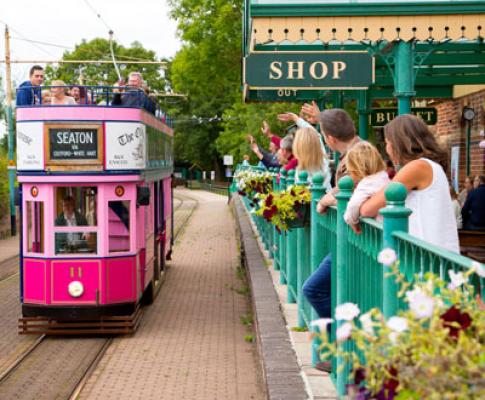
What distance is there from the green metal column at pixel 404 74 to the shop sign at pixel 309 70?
877mm

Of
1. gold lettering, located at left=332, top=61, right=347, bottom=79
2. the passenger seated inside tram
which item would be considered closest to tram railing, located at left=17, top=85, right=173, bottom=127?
the passenger seated inside tram

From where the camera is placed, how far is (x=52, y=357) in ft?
33.5

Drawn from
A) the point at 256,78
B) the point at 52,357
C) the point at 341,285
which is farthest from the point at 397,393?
the point at 52,357

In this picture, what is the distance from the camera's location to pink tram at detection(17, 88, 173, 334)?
11000 mm

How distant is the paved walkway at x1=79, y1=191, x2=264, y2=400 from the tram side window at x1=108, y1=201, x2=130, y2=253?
1.14 m

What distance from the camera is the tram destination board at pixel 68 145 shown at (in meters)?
11.0

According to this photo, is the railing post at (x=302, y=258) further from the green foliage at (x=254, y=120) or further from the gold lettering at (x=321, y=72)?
the green foliage at (x=254, y=120)

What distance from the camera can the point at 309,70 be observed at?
9234 millimetres

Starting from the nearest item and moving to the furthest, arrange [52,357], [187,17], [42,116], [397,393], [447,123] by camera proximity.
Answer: [397,393] < [52,357] < [42,116] < [447,123] < [187,17]

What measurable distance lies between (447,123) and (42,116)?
10.4 metres

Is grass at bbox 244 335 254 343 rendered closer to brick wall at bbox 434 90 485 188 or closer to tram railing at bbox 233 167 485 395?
tram railing at bbox 233 167 485 395

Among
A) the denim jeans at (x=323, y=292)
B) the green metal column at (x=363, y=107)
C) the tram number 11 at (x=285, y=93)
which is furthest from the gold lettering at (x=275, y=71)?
the green metal column at (x=363, y=107)

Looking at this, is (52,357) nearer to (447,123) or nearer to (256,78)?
(256,78)

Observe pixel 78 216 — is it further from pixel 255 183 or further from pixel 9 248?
pixel 9 248
